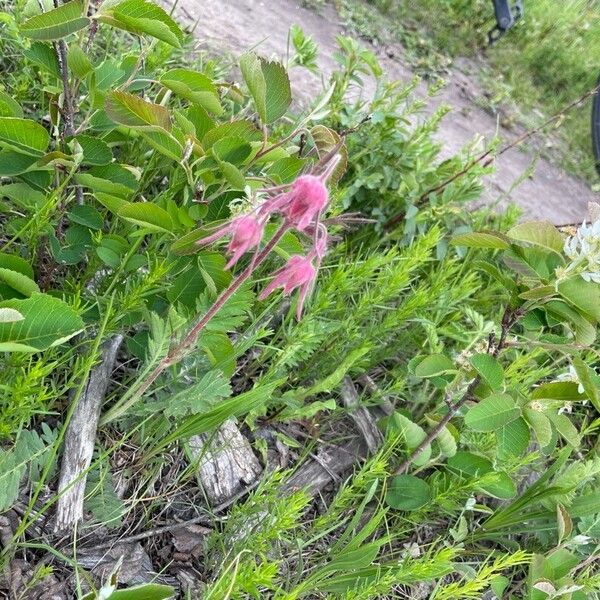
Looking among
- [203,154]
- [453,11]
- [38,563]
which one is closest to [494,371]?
[203,154]

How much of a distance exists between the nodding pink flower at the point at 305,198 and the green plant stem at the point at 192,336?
0.04 metres

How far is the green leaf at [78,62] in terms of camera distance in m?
1.39

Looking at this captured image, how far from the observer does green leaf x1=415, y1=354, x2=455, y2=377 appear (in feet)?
5.28

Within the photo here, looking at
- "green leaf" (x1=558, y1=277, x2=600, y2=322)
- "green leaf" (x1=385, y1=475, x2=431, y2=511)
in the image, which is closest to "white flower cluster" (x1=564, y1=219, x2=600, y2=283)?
"green leaf" (x1=558, y1=277, x2=600, y2=322)

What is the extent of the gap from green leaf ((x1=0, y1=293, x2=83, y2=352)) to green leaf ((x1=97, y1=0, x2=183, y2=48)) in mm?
579

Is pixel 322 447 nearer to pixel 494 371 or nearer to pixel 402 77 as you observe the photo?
pixel 494 371

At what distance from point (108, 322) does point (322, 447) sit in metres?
0.76

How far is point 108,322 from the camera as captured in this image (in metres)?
1.38

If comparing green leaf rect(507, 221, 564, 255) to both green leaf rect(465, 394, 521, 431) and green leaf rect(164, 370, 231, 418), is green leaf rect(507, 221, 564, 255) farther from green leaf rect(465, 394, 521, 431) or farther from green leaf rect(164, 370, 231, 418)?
green leaf rect(164, 370, 231, 418)

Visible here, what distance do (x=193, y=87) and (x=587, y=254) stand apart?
96 centimetres

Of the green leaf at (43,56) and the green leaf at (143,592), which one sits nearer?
the green leaf at (143,592)

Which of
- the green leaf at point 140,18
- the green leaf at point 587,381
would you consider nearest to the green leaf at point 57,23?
the green leaf at point 140,18

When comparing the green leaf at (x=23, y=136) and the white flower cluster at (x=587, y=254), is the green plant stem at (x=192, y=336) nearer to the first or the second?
the green leaf at (x=23, y=136)

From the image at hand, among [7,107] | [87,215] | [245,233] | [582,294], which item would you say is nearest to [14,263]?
[87,215]
